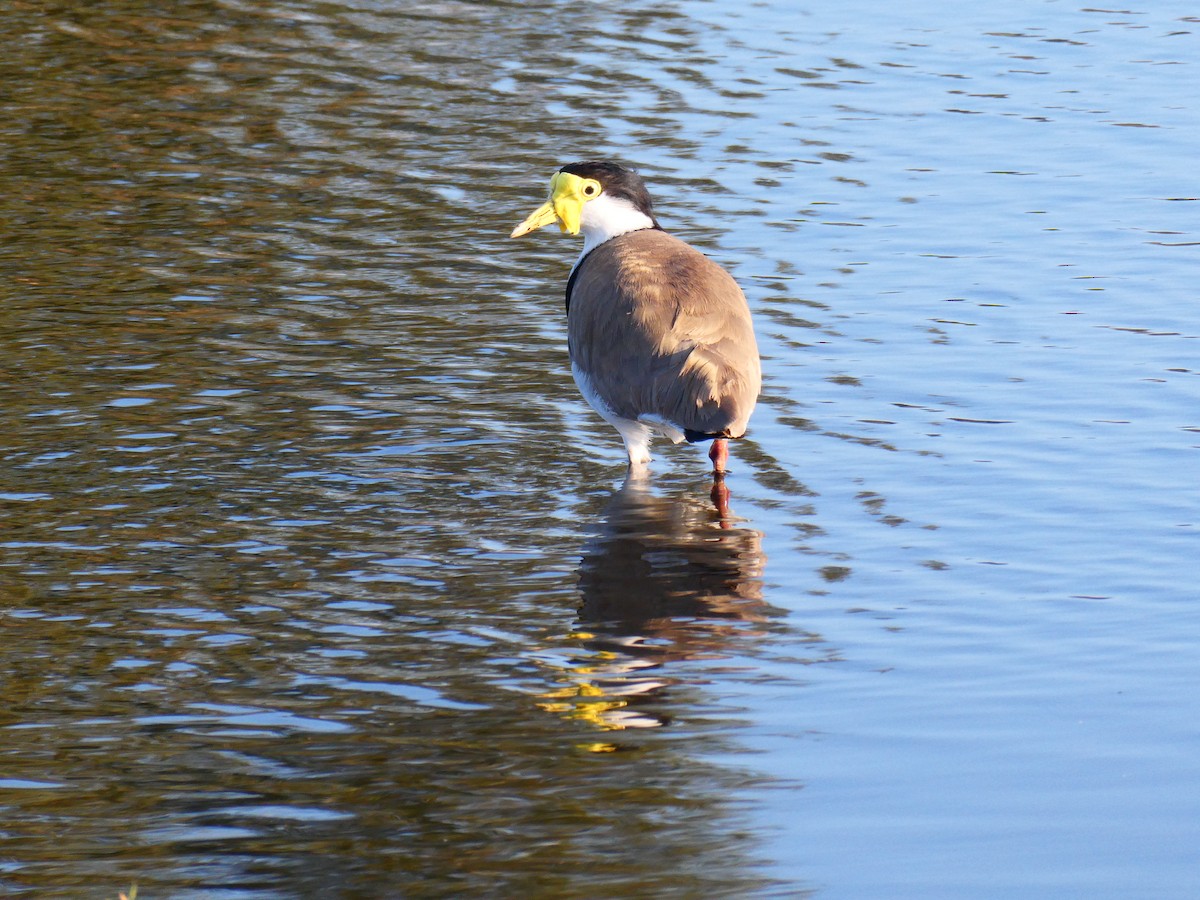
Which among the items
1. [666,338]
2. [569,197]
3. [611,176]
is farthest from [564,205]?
[666,338]

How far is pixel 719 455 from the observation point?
365 inches

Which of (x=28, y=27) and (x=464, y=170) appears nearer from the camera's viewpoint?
(x=464, y=170)

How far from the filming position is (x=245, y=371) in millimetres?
10680

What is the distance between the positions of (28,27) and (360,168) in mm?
5890

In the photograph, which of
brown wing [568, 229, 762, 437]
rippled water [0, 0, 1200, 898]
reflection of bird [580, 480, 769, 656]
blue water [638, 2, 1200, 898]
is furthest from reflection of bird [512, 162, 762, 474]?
blue water [638, 2, 1200, 898]

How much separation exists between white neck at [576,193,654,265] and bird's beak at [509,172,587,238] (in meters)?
0.05

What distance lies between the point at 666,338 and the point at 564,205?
5.28ft

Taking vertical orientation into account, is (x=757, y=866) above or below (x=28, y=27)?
below

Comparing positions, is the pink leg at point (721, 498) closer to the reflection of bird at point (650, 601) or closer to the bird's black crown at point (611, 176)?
the reflection of bird at point (650, 601)

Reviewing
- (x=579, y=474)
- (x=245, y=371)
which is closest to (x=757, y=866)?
(x=579, y=474)

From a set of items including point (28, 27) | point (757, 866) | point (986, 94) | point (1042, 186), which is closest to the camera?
point (757, 866)

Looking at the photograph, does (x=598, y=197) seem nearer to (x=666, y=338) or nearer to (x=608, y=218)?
(x=608, y=218)

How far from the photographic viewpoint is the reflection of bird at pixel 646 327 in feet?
28.3

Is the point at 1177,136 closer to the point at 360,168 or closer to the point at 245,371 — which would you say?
the point at 360,168
